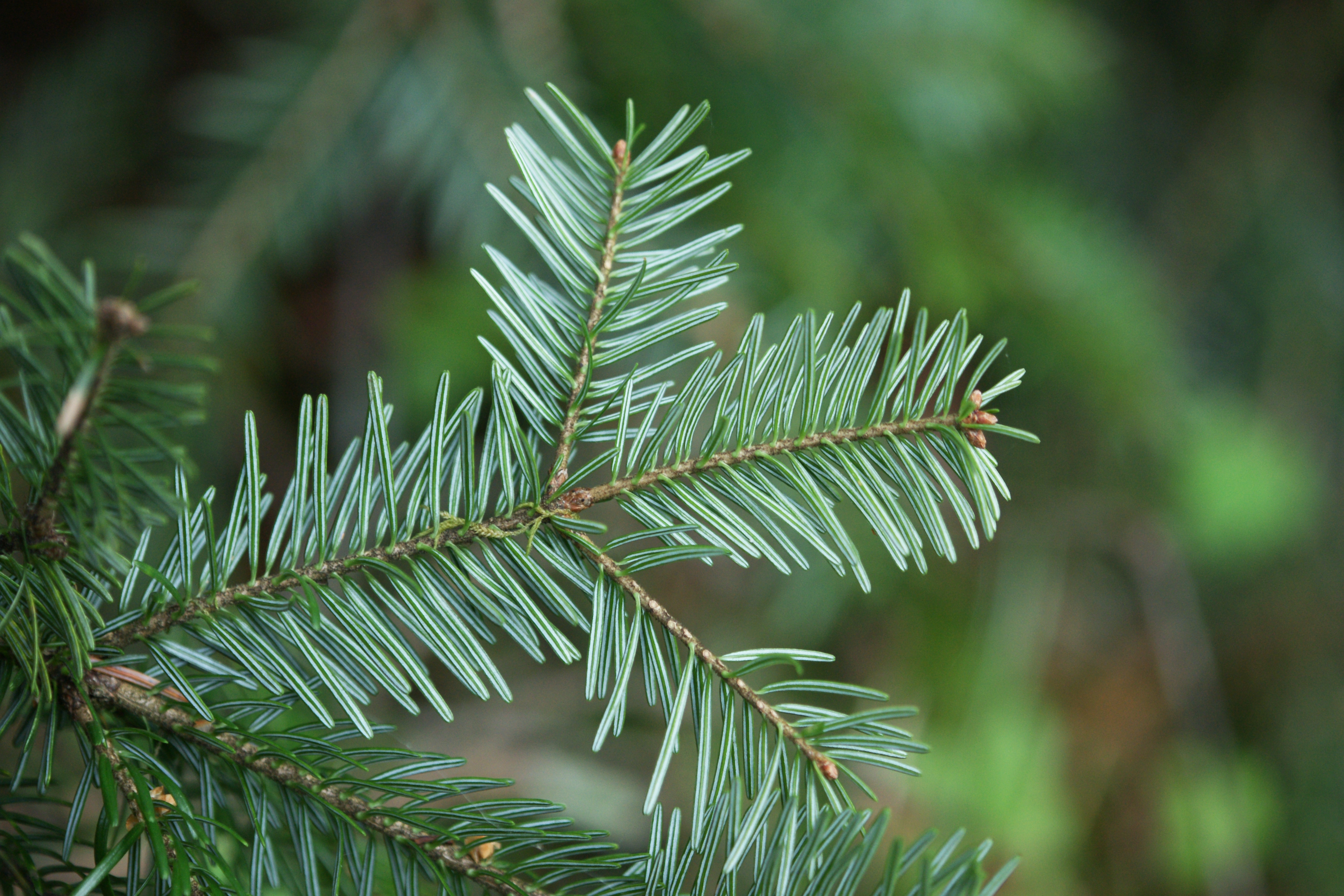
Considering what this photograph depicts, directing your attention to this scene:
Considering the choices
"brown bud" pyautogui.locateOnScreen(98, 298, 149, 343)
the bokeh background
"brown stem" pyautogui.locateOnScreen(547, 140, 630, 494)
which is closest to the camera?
"brown bud" pyautogui.locateOnScreen(98, 298, 149, 343)

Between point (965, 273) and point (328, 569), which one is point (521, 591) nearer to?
point (328, 569)

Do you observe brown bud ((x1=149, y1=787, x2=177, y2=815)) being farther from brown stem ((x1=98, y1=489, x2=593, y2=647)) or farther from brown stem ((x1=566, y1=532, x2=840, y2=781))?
brown stem ((x1=566, y1=532, x2=840, y2=781))

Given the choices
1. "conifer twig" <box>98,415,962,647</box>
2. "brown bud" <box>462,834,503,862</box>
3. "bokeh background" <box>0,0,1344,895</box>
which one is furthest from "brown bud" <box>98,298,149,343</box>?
"bokeh background" <box>0,0,1344,895</box>

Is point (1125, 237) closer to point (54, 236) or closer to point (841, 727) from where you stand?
point (841, 727)

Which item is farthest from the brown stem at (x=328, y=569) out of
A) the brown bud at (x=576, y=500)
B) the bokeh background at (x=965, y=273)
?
the bokeh background at (x=965, y=273)

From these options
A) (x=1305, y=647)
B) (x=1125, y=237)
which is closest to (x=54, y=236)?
(x=1125, y=237)

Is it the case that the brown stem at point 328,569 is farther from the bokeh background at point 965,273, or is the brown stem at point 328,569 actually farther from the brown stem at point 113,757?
the bokeh background at point 965,273
